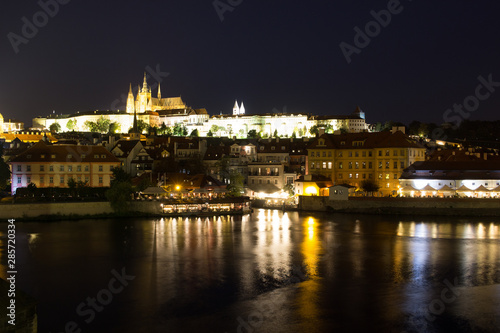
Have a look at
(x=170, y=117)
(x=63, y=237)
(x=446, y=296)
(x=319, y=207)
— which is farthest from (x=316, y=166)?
(x=170, y=117)

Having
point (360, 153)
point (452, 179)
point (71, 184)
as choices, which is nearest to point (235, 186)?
point (360, 153)

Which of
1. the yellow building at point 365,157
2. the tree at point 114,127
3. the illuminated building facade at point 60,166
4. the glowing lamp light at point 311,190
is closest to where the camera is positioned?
the illuminated building facade at point 60,166

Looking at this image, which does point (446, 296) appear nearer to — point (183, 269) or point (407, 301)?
point (407, 301)

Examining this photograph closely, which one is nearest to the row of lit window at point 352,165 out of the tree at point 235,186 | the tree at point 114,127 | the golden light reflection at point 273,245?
the tree at point 235,186

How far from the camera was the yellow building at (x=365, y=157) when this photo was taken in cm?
3131

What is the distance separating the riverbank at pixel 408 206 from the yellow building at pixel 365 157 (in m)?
3.26

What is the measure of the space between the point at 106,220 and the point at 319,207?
11091 mm

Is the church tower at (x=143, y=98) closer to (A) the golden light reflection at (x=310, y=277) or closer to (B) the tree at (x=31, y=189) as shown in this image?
(B) the tree at (x=31, y=189)

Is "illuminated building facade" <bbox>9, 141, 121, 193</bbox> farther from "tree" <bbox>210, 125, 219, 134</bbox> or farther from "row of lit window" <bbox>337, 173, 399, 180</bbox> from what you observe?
"tree" <bbox>210, 125, 219, 134</bbox>

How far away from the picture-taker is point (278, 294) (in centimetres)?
1280

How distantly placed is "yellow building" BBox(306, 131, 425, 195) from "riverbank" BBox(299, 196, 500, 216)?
10.7 ft

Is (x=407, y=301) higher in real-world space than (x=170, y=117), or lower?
lower

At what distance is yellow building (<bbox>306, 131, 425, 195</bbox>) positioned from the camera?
1233 inches

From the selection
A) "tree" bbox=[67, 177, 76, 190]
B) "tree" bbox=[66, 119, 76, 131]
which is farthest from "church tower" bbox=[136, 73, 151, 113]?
"tree" bbox=[67, 177, 76, 190]
